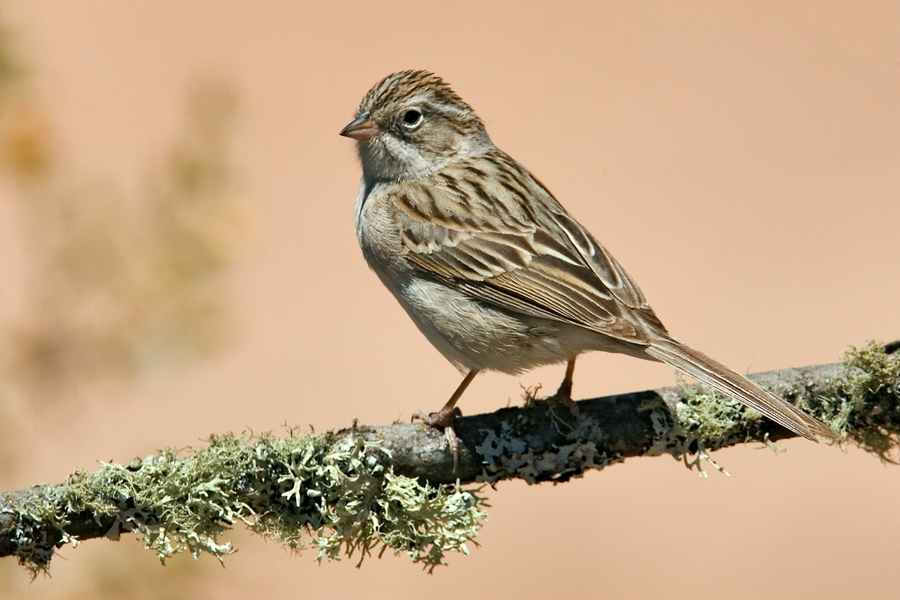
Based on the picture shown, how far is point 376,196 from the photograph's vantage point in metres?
5.21

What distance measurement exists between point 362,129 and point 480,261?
1.16m

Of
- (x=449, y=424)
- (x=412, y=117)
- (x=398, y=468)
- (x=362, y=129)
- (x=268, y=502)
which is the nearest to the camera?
(x=268, y=502)

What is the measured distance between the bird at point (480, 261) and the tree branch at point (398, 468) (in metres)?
0.14

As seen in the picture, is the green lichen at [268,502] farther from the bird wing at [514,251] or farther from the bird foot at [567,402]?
the bird wing at [514,251]

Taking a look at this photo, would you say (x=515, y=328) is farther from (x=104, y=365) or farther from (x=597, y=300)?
(x=104, y=365)

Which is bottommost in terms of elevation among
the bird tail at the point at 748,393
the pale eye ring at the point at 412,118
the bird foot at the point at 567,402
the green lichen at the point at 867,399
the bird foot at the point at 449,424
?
the bird foot at the point at 449,424

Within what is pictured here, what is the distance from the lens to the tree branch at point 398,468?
3.09 m

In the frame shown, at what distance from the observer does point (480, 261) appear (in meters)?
4.61

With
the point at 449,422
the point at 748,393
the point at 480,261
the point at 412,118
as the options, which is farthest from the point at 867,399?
the point at 412,118

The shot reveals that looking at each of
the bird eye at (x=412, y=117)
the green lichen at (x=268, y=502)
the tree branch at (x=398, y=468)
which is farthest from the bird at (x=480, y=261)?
the green lichen at (x=268, y=502)

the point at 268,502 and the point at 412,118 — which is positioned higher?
the point at 412,118

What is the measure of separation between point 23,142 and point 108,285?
0.74 metres

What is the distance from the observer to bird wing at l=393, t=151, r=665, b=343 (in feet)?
14.2

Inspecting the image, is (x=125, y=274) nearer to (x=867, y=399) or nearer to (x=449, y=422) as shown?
(x=449, y=422)
